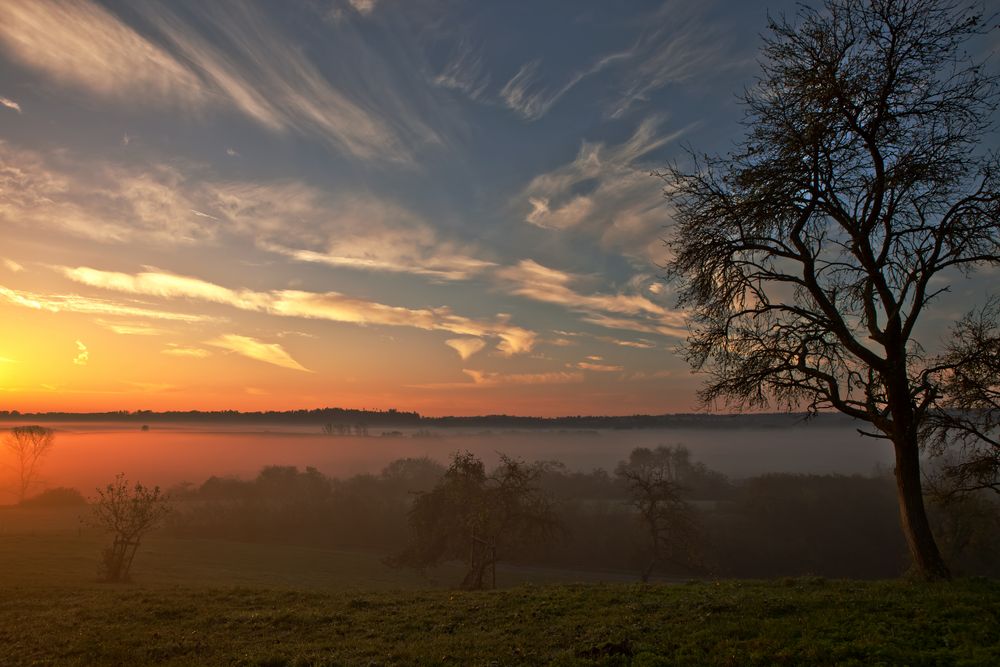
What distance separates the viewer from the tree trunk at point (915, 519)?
14.9 metres

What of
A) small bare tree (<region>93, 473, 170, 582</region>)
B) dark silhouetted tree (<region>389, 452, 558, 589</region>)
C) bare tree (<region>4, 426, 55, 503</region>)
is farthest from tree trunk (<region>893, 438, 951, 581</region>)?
bare tree (<region>4, 426, 55, 503</region>)

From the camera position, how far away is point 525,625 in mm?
14008

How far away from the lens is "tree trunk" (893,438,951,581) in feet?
49.0

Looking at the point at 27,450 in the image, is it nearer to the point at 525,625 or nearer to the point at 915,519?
the point at 525,625

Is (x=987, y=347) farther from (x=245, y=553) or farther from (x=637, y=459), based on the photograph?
(x=637, y=459)

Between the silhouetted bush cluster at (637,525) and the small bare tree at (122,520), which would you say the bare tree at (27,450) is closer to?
the silhouetted bush cluster at (637,525)

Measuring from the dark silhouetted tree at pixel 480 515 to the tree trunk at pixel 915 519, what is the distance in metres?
32.2

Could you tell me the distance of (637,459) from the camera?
520ft

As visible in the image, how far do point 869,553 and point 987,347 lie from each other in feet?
311

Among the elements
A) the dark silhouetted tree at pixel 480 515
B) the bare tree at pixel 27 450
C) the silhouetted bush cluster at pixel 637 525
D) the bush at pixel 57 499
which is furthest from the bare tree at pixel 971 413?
the bare tree at pixel 27 450

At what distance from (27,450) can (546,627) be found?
17051 cm

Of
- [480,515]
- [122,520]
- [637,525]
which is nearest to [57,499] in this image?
[122,520]

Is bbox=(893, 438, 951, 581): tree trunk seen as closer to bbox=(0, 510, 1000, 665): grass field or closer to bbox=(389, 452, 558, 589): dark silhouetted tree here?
bbox=(0, 510, 1000, 665): grass field

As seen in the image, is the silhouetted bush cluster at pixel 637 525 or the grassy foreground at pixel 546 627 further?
the silhouetted bush cluster at pixel 637 525
